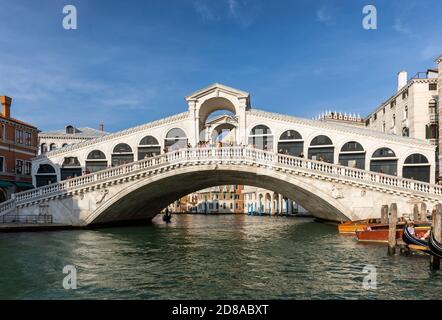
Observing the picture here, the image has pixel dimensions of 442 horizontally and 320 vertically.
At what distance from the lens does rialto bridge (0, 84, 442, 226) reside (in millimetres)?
18438

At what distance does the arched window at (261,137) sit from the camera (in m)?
24.2

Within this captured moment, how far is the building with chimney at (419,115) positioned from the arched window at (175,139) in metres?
12.5

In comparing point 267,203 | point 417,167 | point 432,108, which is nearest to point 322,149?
point 417,167

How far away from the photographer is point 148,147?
25.0 m

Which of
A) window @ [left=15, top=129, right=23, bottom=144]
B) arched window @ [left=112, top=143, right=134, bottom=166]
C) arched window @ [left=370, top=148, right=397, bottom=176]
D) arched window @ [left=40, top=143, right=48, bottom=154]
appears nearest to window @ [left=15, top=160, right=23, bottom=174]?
window @ [left=15, top=129, right=23, bottom=144]

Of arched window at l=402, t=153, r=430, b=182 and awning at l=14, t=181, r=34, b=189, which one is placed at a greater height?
arched window at l=402, t=153, r=430, b=182

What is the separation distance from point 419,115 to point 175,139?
1648 centimetres

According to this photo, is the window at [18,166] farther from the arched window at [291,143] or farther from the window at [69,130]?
the arched window at [291,143]

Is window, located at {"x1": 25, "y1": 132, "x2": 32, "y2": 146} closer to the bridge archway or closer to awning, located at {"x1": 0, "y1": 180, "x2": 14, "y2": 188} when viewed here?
awning, located at {"x1": 0, "y1": 180, "x2": 14, "y2": 188}

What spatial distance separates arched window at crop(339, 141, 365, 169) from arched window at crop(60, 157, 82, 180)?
17408mm

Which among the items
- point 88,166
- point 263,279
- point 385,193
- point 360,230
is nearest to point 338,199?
point 385,193

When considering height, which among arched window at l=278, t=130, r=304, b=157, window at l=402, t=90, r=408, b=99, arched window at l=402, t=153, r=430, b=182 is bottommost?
arched window at l=402, t=153, r=430, b=182

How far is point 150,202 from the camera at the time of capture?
25141mm
